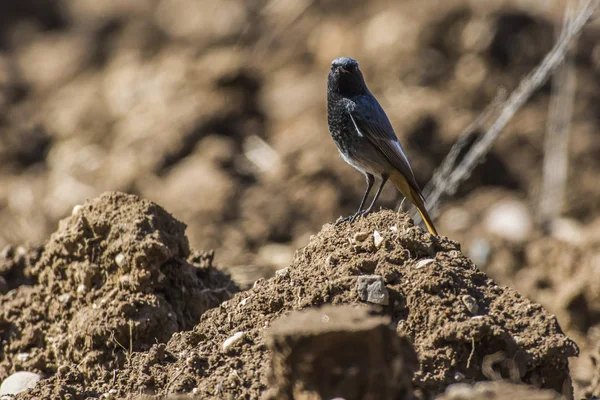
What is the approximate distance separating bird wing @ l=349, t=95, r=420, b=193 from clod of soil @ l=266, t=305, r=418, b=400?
3.00 m

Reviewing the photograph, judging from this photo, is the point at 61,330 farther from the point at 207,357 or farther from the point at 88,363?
the point at 207,357

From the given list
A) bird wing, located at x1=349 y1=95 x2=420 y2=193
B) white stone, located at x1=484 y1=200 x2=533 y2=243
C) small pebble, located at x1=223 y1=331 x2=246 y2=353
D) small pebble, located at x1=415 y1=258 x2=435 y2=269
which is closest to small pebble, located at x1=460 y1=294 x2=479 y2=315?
small pebble, located at x1=415 y1=258 x2=435 y2=269

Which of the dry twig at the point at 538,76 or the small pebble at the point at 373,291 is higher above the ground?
the dry twig at the point at 538,76

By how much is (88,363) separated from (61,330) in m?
0.51

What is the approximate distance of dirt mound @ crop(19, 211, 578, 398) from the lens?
359cm

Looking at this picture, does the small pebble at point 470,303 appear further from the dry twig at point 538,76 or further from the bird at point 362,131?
the dry twig at point 538,76

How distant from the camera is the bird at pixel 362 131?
19.6ft

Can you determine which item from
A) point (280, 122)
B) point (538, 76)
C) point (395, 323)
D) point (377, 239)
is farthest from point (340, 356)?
point (280, 122)

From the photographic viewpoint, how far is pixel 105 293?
478 cm

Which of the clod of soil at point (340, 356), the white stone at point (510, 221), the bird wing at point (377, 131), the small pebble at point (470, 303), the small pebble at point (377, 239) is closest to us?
the clod of soil at point (340, 356)

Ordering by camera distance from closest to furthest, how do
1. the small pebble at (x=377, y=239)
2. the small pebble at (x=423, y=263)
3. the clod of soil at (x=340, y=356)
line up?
the clod of soil at (x=340, y=356), the small pebble at (x=423, y=263), the small pebble at (x=377, y=239)

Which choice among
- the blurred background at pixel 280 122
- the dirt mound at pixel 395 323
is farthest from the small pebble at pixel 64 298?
the blurred background at pixel 280 122

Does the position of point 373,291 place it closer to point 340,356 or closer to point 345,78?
point 340,356

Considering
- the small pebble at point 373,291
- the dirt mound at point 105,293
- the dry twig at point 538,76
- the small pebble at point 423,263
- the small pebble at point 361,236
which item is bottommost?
the small pebble at point 373,291
